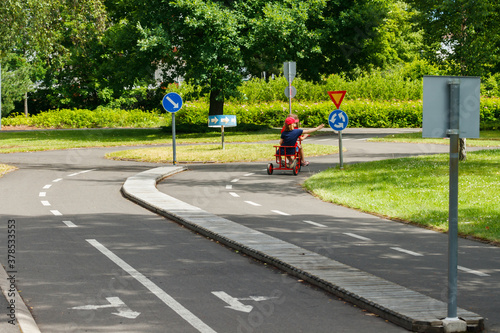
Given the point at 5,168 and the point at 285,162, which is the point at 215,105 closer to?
the point at 5,168

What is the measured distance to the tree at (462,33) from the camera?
19688mm

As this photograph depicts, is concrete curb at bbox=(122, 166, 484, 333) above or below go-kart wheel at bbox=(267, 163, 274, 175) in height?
below

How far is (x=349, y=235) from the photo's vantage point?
10742 mm

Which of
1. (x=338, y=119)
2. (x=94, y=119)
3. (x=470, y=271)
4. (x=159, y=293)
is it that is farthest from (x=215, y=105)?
(x=159, y=293)

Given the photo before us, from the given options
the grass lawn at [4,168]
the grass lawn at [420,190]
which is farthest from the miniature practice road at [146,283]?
the grass lawn at [4,168]

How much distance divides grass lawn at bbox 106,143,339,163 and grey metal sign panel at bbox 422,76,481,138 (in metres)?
18.5

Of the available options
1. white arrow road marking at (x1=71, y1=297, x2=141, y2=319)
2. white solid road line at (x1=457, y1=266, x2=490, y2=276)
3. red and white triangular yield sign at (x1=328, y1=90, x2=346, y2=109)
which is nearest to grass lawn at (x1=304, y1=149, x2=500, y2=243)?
red and white triangular yield sign at (x1=328, y1=90, x2=346, y2=109)

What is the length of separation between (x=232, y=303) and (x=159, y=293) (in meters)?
0.83

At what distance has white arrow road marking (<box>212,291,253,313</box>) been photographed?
22.1ft

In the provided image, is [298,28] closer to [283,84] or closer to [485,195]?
[283,84]

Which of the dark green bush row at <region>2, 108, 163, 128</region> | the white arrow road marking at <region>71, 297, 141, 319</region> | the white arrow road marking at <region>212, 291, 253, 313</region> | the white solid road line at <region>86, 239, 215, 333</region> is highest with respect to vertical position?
the dark green bush row at <region>2, 108, 163, 128</region>

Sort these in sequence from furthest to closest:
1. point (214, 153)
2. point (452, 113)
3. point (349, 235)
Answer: point (214, 153) < point (349, 235) < point (452, 113)

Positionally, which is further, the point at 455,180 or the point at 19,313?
the point at 19,313

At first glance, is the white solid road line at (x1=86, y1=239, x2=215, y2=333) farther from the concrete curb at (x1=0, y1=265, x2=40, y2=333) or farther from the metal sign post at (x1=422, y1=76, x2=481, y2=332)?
the metal sign post at (x1=422, y1=76, x2=481, y2=332)
